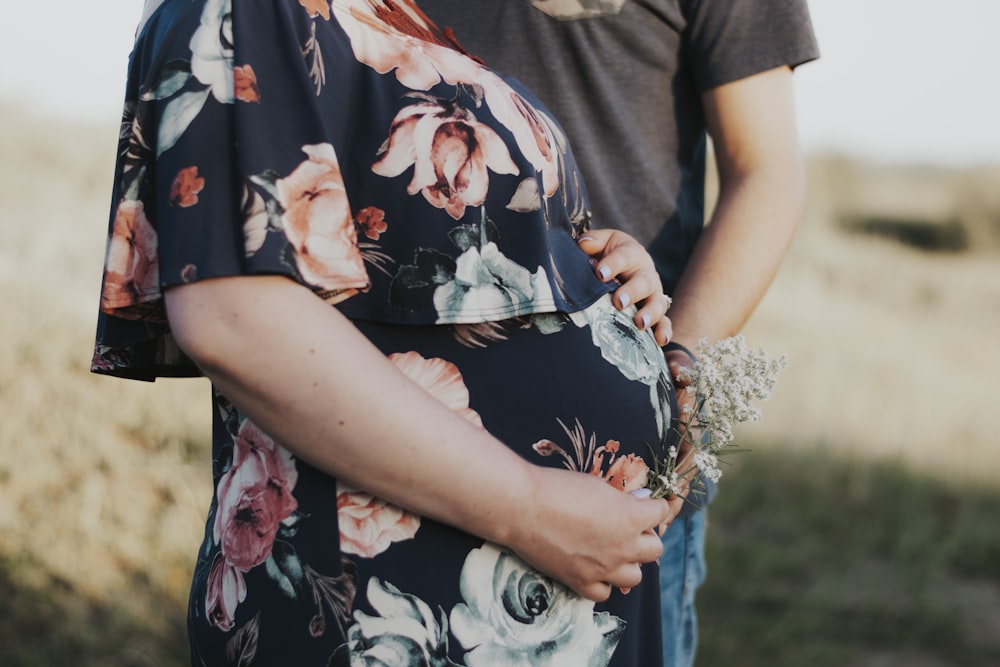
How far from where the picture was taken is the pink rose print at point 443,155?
1105mm

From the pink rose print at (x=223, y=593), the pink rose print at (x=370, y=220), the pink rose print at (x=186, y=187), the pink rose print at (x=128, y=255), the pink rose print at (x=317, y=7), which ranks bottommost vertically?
the pink rose print at (x=223, y=593)

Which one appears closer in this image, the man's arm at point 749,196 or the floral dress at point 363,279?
the floral dress at point 363,279

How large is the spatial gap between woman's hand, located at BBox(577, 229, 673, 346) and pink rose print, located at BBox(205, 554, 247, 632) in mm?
666

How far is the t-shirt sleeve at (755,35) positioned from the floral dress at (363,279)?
0.81 m

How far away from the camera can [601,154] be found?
1973 mm

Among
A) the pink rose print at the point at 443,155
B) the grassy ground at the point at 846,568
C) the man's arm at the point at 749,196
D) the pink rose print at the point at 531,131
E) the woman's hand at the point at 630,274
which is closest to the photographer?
the pink rose print at the point at 443,155

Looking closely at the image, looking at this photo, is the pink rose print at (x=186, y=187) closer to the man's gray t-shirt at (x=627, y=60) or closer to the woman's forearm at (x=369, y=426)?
the woman's forearm at (x=369, y=426)

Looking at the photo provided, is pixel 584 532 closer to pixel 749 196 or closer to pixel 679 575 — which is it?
pixel 679 575

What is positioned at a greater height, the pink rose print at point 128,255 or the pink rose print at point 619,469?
the pink rose print at point 128,255

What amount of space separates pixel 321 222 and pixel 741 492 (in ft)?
14.7

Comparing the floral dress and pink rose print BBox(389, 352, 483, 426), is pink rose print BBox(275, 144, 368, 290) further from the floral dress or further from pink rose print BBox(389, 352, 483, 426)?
pink rose print BBox(389, 352, 483, 426)

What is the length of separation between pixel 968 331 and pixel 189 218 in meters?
9.19

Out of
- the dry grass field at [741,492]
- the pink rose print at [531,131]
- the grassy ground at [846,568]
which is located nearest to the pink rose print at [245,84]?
the pink rose print at [531,131]

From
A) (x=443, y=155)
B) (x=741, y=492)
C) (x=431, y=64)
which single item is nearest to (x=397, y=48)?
(x=431, y=64)
